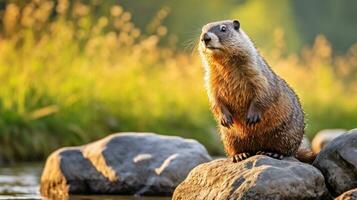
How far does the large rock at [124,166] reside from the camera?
8273 mm

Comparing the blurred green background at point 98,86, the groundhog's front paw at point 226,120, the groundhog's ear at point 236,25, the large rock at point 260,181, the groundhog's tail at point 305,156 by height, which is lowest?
the blurred green background at point 98,86

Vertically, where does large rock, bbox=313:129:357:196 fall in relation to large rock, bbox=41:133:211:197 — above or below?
above

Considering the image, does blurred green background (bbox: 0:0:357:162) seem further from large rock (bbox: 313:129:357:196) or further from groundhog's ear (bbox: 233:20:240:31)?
large rock (bbox: 313:129:357:196)

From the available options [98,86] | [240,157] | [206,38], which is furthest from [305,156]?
[98,86]

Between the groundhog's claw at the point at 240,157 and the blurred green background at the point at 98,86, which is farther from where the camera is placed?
the blurred green background at the point at 98,86

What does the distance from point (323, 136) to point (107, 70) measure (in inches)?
154

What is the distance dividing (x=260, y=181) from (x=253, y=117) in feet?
1.85

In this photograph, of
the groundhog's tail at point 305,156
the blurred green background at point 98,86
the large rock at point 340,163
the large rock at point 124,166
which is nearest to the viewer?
the large rock at point 340,163

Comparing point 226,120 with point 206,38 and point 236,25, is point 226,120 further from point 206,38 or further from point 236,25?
point 236,25

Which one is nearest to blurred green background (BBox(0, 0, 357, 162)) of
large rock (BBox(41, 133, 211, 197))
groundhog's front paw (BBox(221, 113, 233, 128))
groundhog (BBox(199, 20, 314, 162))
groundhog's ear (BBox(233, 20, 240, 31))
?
large rock (BBox(41, 133, 211, 197))

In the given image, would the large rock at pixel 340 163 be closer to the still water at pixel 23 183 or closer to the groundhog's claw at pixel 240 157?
the groundhog's claw at pixel 240 157

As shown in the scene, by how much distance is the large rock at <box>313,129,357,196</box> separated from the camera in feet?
21.4

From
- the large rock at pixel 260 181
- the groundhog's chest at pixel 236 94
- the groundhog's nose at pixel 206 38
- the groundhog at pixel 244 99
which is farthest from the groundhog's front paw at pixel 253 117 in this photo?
the groundhog's nose at pixel 206 38

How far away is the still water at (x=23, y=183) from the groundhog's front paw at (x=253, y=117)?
178cm
